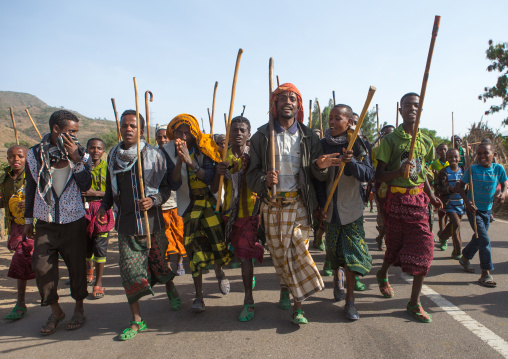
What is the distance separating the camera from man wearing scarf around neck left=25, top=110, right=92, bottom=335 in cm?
352

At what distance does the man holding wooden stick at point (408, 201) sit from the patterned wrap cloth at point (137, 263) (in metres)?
2.46

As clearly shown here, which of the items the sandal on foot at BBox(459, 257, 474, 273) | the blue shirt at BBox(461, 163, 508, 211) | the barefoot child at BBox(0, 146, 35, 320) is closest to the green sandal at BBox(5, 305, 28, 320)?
the barefoot child at BBox(0, 146, 35, 320)

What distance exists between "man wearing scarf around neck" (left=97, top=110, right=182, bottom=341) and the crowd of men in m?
0.01

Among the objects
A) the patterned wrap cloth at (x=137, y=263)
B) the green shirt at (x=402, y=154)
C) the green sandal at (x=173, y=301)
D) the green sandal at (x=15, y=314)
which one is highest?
the green shirt at (x=402, y=154)

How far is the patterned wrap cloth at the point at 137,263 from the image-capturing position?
11.2 feet

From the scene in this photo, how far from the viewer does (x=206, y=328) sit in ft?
11.2

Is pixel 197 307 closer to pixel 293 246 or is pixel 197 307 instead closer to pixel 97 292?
pixel 293 246

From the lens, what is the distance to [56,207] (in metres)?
3.57

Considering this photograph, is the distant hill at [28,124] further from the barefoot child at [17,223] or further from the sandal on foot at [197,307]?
the sandal on foot at [197,307]

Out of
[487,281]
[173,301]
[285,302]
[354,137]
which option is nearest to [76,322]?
[173,301]

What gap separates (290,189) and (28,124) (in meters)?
76.6

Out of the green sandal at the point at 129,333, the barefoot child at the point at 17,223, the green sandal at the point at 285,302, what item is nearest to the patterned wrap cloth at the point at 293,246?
the green sandal at the point at 285,302

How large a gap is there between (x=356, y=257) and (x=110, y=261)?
4.70 m

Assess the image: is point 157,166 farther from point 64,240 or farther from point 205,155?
point 64,240
